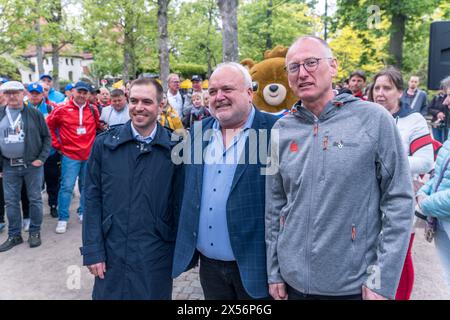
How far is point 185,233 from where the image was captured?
2574mm

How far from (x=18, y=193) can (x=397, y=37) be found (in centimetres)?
1931

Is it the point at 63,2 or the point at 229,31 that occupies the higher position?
the point at 63,2

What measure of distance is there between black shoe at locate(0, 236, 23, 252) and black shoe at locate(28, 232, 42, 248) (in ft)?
0.56

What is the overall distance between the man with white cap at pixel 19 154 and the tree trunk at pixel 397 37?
17.7 meters

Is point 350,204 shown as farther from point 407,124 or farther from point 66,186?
point 66,186

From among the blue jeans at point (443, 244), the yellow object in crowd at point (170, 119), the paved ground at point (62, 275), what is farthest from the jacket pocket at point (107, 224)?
the yellow object in crowd at point (170, 119)

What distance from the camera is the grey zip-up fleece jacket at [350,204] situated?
1924 millimetres

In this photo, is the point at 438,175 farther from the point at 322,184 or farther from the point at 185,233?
the point at 185,233

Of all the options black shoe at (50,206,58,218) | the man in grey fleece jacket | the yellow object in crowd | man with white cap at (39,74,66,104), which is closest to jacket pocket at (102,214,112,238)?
the man in grey fleece jacket

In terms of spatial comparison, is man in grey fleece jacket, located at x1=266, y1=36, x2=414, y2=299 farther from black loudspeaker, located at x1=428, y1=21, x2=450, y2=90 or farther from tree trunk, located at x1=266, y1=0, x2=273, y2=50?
tree trunk, located at x1=266, y1=0, x2=273, y2=50

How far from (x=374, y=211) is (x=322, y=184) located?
30 cm

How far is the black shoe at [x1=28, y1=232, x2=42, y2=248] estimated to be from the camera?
18.1 ft
